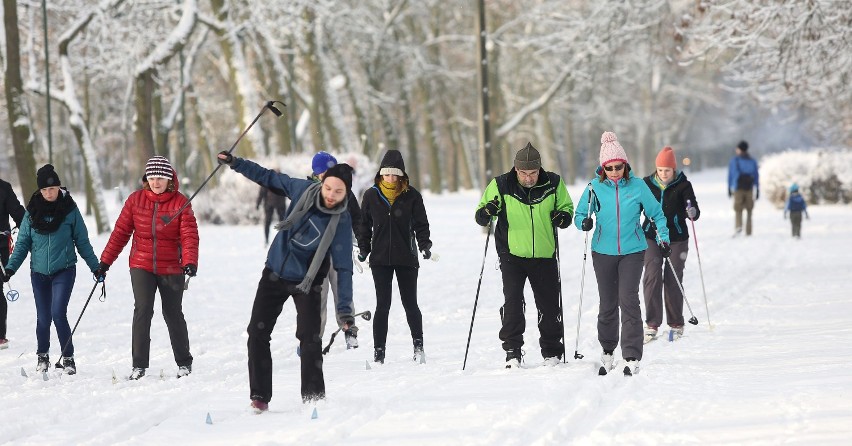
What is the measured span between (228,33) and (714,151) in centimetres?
6951

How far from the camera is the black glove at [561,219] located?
316 inches

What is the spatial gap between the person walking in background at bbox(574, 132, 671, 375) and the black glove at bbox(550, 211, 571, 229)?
0.07 metres

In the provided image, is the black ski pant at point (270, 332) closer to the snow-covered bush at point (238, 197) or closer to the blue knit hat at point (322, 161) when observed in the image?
the blue knit hat at point (322, 161)

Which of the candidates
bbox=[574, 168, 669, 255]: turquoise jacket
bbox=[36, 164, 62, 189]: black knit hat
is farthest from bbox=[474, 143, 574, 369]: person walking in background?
bbox=[36, 164, 62, 189]: black knit hat

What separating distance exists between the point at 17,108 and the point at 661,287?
14068 millimetres

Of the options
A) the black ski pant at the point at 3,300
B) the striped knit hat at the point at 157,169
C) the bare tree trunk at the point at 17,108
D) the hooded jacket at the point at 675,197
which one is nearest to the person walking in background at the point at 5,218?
the black ski pant at the point at 3,300

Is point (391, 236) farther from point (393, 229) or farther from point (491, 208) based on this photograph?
point (491, 208)

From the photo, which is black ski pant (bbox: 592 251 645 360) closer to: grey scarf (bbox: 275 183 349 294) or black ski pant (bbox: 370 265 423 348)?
black ski pant (bbox: 370 265 423 348)

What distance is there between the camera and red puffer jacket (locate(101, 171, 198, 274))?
8.10 m

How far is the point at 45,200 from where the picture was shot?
870 cm

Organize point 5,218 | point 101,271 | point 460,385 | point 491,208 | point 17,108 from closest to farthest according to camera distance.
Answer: point 460,385, point 491,208, point 101,271, point 5,218, point 17,108

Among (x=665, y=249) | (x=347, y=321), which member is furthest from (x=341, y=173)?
(x=665, y=249)

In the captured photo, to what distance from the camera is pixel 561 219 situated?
26.5 feet

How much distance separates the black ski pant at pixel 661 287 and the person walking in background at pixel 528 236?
5.81 feet
